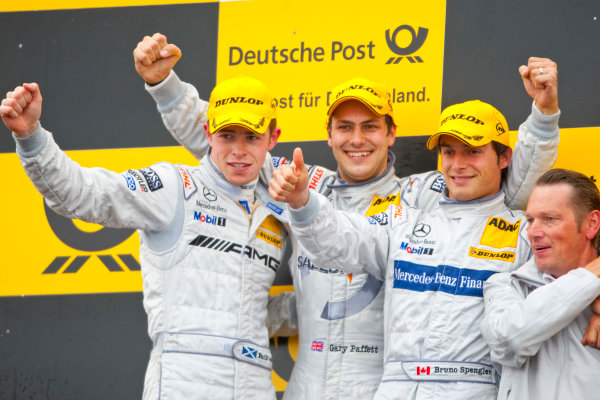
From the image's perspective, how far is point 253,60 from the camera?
486 centimetres

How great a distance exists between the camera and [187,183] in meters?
3.89

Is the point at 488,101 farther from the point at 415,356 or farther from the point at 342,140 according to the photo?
the point at 415,356

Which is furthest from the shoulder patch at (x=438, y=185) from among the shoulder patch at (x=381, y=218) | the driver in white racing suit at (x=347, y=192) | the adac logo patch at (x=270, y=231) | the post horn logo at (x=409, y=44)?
the post horn logo at (x=409, y=44)

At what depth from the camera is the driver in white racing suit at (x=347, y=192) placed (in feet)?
12.6

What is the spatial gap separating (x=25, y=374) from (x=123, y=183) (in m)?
1.52

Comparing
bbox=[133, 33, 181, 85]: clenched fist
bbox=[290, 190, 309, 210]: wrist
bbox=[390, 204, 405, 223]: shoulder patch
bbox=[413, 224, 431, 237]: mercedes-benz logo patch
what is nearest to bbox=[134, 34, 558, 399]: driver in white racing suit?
bbox=[133, 33, 181, 85]: clenched fist

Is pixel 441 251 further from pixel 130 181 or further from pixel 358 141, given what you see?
pixel 130 181

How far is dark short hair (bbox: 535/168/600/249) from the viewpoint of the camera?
11.3ft

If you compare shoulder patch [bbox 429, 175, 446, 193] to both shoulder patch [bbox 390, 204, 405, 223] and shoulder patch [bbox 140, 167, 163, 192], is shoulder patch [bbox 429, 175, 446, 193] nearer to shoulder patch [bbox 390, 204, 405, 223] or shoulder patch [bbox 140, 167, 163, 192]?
shoulder patch [bbox 390, 204, 405, 223]

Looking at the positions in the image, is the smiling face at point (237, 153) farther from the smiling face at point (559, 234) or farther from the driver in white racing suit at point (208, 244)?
the smiling face at point (559, 234)

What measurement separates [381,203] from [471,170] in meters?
0.40

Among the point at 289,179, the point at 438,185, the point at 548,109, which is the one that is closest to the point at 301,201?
the point at 289,179

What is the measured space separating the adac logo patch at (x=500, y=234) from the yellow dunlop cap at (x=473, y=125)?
297 millimetres

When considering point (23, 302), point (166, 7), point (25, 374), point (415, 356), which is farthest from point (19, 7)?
point (415, 356)
